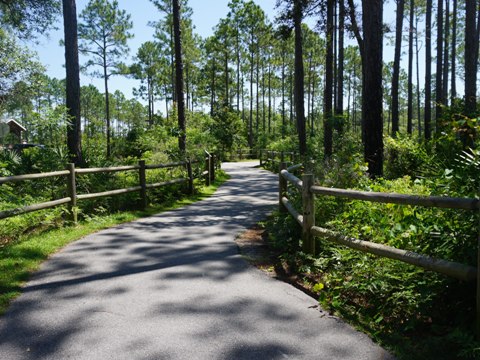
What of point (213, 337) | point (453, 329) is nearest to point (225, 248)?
point (213, 337)

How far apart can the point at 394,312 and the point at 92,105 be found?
97100 mm

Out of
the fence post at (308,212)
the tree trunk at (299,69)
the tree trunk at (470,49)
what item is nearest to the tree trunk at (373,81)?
the fence post at (308,212)

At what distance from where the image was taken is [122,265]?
18.7 feet

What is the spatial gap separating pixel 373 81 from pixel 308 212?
4786 mm

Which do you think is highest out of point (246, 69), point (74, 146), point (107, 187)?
point (246, 69)

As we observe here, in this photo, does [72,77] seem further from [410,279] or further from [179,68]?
[410,279]

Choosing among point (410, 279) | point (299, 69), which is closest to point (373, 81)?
point (410, 279)

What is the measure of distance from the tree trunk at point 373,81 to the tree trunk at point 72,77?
8.58 meters

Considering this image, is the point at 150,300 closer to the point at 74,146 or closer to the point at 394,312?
the point at 394,312

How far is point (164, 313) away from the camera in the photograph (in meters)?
4.03

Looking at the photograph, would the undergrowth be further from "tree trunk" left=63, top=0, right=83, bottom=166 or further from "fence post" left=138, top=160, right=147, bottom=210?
"tree trunk" left=63, top=0, right=83, bottom=166

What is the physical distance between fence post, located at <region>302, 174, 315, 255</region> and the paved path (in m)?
0.85

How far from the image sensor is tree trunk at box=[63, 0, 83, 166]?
1252 centimetres

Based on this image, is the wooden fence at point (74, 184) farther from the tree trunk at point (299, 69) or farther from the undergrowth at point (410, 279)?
the tree trunk at point (299, 69)
